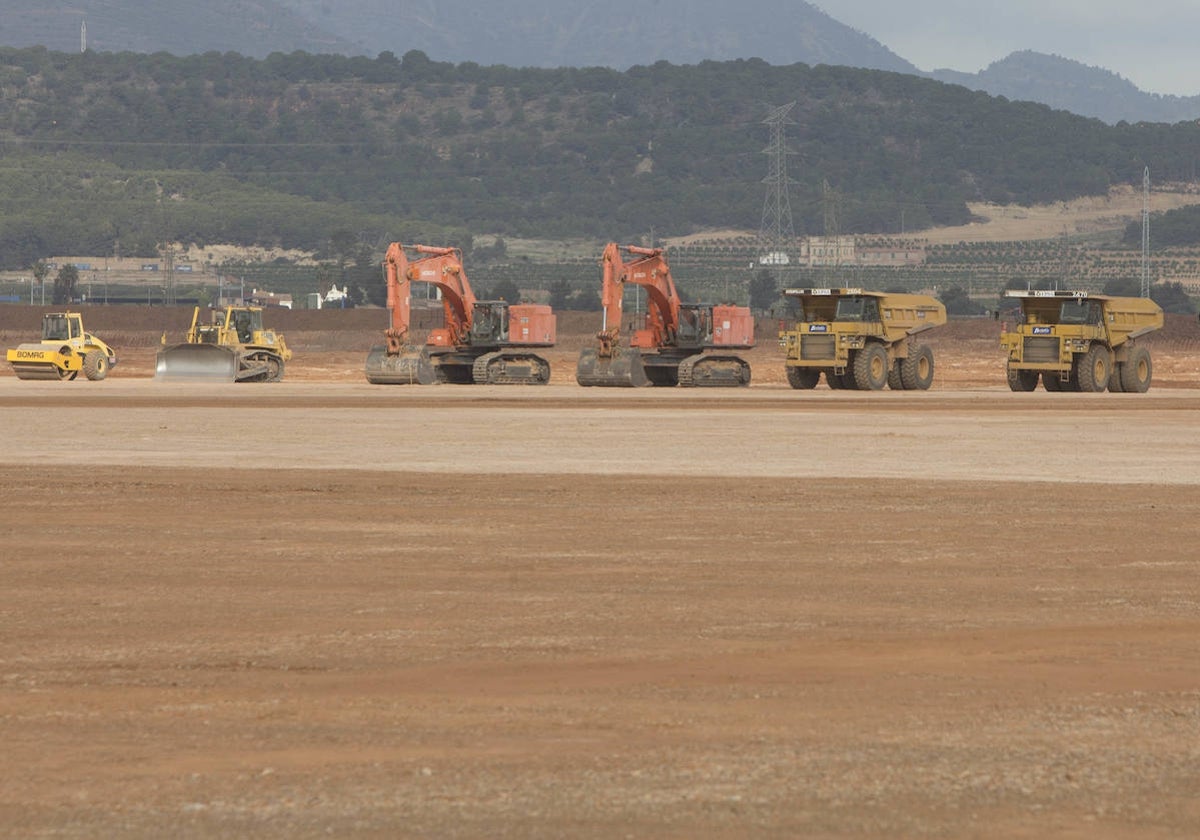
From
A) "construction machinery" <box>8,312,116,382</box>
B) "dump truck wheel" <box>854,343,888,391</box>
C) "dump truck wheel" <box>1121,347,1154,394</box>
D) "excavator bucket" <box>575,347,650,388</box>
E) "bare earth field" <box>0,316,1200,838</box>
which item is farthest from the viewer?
"construction machinery" <box>8,312,116,382</box>

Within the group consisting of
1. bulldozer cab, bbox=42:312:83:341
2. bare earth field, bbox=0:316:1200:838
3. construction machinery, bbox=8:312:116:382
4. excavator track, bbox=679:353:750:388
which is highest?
bulldozer cab, bbox=42:312:83:341

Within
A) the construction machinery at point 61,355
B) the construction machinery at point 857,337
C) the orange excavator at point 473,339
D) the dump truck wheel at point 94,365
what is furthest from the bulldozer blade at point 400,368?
the construction machinery at point 857,337

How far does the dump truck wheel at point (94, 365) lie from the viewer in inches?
2434

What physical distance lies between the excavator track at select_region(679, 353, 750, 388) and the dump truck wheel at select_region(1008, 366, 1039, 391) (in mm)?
8287

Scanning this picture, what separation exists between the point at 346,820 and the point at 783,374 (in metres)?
68.7

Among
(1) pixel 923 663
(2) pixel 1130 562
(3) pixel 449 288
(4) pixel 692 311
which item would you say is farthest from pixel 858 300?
(1) pixel 923 663

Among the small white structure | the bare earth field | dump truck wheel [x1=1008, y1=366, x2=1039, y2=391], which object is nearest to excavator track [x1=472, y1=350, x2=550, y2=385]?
dump truck wheel [x1=1008, y1=366, x2=1039, y2=391]

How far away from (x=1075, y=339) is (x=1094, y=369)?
3.53ft

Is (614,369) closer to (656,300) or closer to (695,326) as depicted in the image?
(656,300)

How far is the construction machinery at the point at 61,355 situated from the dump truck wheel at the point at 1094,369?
102ft

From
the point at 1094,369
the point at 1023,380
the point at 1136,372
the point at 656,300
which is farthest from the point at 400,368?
the point at 1136,372

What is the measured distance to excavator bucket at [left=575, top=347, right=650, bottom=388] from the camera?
191 ft

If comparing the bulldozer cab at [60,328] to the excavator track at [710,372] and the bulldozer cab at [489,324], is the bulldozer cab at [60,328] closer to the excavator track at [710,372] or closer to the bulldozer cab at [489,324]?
the bulldozer cab at [489,324]

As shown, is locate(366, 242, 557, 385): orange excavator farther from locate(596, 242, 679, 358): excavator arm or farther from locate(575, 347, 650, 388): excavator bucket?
locate(596, 242, 679, 358): excavator arm
